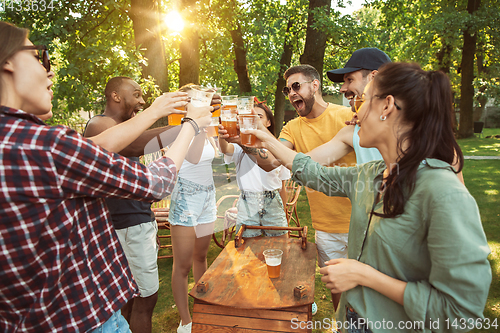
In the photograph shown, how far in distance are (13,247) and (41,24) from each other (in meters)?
7.76

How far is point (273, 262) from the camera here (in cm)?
225

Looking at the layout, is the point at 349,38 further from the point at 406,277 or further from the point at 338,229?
the point at 406,277

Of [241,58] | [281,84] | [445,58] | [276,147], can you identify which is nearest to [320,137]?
[276,147]

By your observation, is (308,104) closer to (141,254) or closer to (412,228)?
(412,228)

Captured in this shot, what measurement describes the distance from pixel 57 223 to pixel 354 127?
2.23m

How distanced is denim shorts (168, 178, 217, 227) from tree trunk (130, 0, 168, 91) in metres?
4.14

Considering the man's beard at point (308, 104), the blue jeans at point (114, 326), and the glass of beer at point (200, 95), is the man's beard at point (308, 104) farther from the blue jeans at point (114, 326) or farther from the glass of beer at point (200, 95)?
the blue jeans at point (114, 326)

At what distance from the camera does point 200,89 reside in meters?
2.08

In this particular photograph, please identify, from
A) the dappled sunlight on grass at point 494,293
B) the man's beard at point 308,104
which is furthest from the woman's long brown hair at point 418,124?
the dappled sunlight on grass at point 494,293

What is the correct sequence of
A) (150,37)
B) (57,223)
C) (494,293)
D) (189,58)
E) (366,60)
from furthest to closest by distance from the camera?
1. (189,58)
2. (150,37)
3. (494,293)
4. (366,60)
5. (57,223)

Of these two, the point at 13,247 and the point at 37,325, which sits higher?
the point at 13,247

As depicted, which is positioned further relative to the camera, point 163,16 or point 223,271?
point 163,16

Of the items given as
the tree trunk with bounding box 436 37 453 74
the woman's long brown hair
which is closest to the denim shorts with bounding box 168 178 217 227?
the woman's long brown hair

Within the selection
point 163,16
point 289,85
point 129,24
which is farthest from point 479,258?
point 129,24
